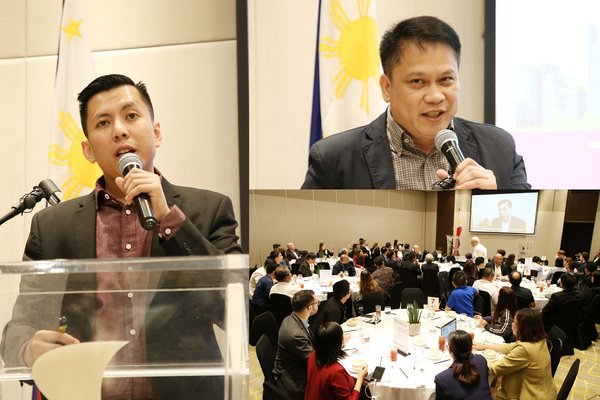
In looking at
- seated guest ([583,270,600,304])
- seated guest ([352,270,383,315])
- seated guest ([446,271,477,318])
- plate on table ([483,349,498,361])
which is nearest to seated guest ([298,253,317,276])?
seated guest ([352,270,383,315])

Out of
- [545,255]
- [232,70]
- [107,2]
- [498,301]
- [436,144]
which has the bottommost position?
[498,301]

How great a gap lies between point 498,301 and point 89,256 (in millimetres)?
2686

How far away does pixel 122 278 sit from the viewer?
0.74 metres

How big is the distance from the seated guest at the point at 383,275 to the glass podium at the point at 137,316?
2313mm

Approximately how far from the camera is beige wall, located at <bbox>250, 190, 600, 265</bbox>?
2.73 metres

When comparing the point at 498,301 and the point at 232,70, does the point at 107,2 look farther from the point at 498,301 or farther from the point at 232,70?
the point at 498,301

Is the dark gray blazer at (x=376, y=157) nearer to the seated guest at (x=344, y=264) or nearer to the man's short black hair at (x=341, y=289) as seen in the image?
the seated guest at (x=344, y=264)

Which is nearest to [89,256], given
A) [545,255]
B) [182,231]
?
[182,231]

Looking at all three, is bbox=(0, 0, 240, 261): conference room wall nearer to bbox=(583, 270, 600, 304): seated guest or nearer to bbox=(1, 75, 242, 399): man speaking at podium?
bbox=(1, 75, 242, 399): man speaking at podium

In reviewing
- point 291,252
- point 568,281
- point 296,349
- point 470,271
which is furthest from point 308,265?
point 568,281

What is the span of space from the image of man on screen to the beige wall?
0.05 metres

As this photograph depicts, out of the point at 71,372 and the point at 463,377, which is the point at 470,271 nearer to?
the point at 463,377

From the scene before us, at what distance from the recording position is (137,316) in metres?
0.74

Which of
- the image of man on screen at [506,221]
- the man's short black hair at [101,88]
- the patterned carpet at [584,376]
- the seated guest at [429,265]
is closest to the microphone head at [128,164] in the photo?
the man's short black hair at [101,88]
